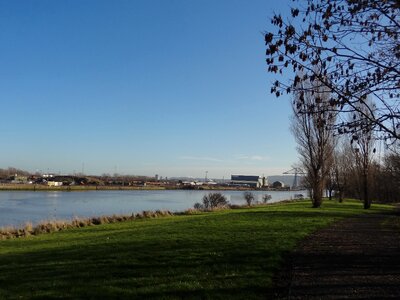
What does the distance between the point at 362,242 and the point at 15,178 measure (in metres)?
153

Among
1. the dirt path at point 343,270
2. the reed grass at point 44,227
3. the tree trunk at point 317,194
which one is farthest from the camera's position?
the tree trunk at point 317,194

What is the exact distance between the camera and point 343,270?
30.1 ft

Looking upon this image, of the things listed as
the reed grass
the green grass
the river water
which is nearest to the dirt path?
the green grass

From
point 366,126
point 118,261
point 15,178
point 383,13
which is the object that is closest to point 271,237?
point 118,261

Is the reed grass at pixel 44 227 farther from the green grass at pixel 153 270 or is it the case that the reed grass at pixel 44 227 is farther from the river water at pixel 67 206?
the green grass at pixel 153 270

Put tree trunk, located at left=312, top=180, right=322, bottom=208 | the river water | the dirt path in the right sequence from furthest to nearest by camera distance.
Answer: the river water < tree trunk, located at left=312, top=180, right=322, bottom=208 < the dirt path

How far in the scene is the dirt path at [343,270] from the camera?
7336mm

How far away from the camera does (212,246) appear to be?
12.5 metres

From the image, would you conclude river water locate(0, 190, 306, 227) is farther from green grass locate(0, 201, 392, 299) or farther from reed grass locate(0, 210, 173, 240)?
green grass locate(0, 201, 392, 299)

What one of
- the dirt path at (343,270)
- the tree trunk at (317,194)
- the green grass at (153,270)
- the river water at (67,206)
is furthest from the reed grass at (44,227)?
the dirt path at (343,270)

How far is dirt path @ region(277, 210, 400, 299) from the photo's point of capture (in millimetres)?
7336

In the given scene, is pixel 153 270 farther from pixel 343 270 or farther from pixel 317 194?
pixel 317 194

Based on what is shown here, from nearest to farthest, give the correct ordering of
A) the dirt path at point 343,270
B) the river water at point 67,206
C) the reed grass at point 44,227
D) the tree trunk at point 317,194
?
the dirt path at point 343,270, the reed grass at point 44,227, the tree trunk at point 317,194, the river water at point 67,206

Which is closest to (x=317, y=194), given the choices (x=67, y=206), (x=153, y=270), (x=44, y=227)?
(x=44, y=227)
